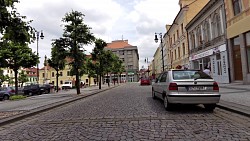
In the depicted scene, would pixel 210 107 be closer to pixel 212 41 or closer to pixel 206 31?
pixel 212 41

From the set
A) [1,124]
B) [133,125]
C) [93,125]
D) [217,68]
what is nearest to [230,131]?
[133,125]

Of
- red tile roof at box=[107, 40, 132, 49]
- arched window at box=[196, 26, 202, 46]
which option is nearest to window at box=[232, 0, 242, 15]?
arched window at box=[196, 26, 202, 46]

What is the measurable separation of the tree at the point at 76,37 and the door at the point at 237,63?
12.6 metres

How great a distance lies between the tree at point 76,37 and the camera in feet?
69.2

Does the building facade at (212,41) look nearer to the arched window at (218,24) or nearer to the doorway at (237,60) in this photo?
the arched window at (218,24)

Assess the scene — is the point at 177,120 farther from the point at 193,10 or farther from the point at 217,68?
the point at 193,10

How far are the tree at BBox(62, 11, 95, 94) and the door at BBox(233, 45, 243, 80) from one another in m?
12.6

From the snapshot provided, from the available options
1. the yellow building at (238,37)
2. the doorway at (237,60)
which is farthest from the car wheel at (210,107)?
the doorway at (237,60)

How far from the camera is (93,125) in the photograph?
22.3 feet

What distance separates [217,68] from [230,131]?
21.0m

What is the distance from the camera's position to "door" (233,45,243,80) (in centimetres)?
2039

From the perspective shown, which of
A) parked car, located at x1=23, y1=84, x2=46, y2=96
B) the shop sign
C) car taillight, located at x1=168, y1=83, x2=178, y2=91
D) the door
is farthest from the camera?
parked car, located at x1=23, y1=84, x2=46, y2=96

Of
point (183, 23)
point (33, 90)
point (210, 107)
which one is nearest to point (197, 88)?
point (210, 107)

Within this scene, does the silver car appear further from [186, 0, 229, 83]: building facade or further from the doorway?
[186, 0, 229, 83]: building facade
